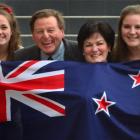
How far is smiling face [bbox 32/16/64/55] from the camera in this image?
193 inches

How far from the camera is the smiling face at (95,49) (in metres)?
4.82

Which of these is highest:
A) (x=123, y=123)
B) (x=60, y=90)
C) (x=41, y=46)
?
(x=41, y=46)

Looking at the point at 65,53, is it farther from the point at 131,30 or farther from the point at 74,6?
the point at 74,6

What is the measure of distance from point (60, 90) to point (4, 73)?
20.4 inches

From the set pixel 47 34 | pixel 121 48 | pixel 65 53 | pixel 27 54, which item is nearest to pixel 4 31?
pixel 27 54

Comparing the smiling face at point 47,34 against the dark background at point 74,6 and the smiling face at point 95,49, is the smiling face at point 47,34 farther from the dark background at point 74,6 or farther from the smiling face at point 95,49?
the dark background at point 74,6

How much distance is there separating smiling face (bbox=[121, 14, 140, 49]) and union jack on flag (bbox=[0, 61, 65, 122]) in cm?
67

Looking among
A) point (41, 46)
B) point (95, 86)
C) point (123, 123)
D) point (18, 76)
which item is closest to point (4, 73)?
point (18, 76)

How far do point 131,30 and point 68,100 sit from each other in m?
0.86

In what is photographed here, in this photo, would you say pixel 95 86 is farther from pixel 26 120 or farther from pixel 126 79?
pixel 26 120

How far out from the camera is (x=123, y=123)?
4723 mm

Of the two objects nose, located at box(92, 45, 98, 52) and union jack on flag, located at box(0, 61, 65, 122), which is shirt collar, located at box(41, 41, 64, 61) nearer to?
union jack on flag, located at box(0, 61, 65, 122)

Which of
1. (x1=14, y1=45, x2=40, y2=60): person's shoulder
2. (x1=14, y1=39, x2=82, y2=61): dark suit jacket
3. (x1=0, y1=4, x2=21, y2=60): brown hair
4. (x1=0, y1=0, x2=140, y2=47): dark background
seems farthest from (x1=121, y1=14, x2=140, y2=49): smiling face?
(x1=0, y1=0, x2=140, y2=47): dark background

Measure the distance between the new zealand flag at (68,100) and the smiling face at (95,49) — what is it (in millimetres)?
76
